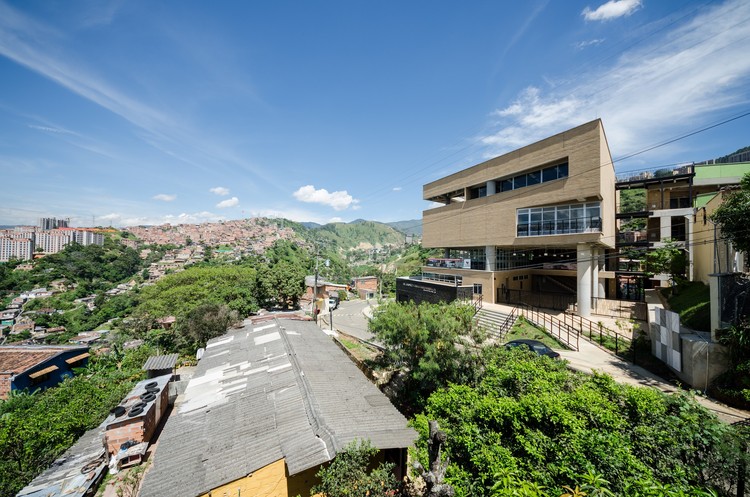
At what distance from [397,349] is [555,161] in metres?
16.4

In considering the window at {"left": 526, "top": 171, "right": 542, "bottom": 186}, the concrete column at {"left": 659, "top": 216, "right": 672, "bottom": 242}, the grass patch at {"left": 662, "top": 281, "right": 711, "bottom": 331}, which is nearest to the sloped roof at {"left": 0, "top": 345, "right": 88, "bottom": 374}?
the window at {"left": 526, "top": 171, "right": 542, "bottom": 186}

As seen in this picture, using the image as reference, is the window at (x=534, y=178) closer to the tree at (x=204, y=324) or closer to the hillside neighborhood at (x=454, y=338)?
the hillside neighborhood at (x=454, y=338)

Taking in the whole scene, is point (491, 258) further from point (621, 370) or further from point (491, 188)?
point (621, 370)

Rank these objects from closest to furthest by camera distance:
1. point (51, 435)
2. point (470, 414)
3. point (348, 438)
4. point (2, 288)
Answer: point (470, 414) → point (348, 438) → point (51, 435) → point (2, 288)

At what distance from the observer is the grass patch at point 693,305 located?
36.8ft

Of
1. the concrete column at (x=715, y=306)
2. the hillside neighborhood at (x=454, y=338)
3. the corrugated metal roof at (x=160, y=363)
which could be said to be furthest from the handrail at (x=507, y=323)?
the corrugated metal roof at (x=160, y=363)

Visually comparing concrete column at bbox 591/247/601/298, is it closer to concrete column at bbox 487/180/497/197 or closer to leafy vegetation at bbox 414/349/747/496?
concrete column at bbox 487/180/497/197

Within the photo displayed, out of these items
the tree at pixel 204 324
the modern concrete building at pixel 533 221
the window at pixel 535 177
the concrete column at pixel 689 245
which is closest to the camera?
the modern concrete building at pixel 533 221

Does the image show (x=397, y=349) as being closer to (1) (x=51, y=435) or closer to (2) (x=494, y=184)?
(1) (x=51, y=435)

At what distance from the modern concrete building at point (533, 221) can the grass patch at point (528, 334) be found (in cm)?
408

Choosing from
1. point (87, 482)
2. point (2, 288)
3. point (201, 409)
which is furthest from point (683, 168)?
point (2, 288)

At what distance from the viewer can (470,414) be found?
602 centimetres

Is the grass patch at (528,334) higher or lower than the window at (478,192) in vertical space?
lower

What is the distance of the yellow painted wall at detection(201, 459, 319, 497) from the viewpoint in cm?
634
